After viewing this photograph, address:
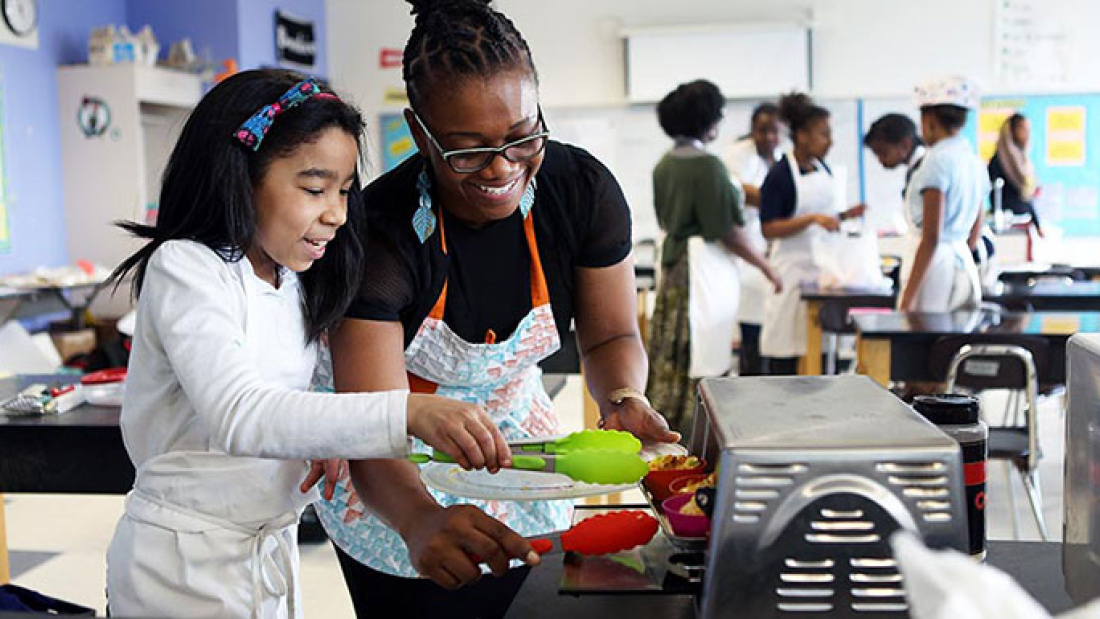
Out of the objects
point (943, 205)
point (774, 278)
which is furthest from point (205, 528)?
point (774, 278)

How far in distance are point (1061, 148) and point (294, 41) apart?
5197mm

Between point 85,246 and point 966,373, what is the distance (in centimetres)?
478

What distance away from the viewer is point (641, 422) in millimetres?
1295

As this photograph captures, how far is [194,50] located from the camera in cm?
668

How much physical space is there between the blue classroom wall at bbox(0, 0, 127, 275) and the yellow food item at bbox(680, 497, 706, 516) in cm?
529

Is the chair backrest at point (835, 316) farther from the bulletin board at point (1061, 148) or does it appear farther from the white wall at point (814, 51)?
the bulletin board at point (1061, 148)

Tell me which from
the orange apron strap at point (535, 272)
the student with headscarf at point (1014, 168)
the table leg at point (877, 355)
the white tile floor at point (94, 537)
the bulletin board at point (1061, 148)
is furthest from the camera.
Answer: the bulletin board at point (1061, 148)

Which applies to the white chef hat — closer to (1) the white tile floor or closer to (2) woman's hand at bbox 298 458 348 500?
(1) the white tile floor

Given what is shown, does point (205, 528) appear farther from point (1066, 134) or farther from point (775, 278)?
point (1066, 134)

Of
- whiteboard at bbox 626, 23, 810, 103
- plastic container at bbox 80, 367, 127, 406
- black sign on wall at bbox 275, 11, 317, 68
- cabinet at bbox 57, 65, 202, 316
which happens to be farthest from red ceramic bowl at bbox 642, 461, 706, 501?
whiteboard at bbox 626, 23, 810, 103

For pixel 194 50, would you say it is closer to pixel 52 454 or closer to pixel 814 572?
pixel 52 454

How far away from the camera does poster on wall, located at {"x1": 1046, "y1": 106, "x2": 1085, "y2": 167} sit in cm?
749

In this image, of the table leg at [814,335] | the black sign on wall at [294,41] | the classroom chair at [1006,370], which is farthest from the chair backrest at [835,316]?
the black sign on wall at [294,41]

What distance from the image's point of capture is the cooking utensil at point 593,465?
1020 millimetres
